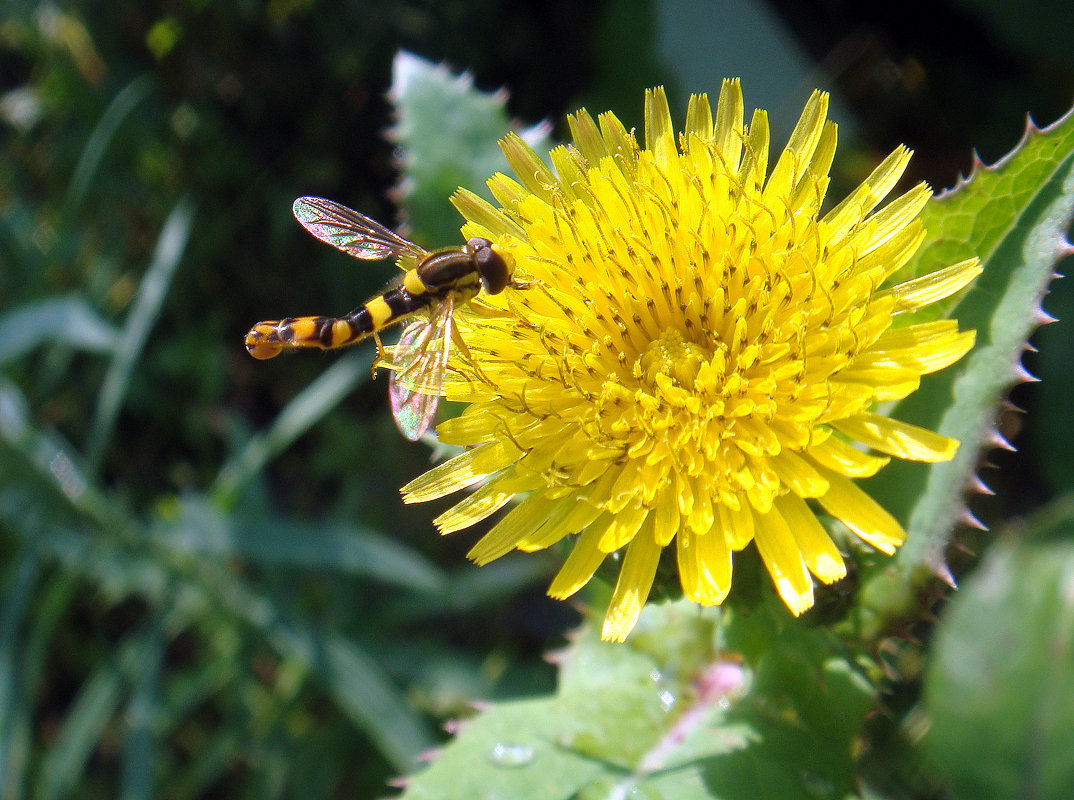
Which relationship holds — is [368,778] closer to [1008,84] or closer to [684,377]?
[684,377]

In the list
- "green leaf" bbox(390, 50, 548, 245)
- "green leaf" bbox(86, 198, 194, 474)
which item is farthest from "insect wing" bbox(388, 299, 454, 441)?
"green leaf" bbox(86, 198, 194, 474)

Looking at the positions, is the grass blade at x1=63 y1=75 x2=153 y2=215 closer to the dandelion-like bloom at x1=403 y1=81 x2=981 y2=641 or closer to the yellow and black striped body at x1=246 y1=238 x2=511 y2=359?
the yellow and black striped body at x1=246 y1=238 x2=511 y2=359

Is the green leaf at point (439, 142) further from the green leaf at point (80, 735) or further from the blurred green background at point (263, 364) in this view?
the green leaf at point (80, 735)

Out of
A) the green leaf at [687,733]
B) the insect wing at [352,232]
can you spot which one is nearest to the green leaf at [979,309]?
the green leaf at [687,733]

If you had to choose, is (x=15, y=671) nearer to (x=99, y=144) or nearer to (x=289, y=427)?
(x=289, y=427)

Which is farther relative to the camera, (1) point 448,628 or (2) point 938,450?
(1) point 448,628

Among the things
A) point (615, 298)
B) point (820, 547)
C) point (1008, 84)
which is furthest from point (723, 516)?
point (1008, 84)
